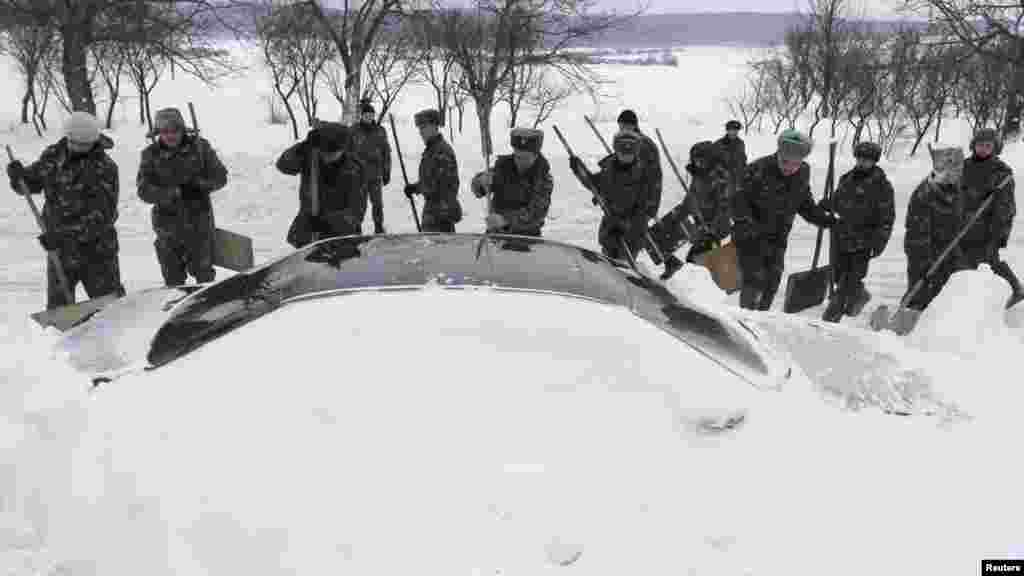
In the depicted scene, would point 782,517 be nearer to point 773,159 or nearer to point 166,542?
point 166,542

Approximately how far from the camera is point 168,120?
5.50 m

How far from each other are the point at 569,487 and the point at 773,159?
439 cm

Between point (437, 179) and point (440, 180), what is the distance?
0.03 metres

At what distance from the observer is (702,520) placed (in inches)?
89.2

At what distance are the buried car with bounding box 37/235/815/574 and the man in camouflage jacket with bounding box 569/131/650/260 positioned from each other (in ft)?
11.9

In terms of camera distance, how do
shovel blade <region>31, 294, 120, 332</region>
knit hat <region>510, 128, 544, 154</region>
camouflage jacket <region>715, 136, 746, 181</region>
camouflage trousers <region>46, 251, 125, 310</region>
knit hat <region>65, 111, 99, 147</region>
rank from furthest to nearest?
1. camouflage jacket <region>715, 136, 746, 181</region>
2. knit hat <region>510, 128, 544, 154</region>
3. camouflage trousers <region>46, 251, 125, 310</region>
4. knit hat <region>65, 111, 99, 147</region>
5. shovel blade <region>31, 294, 120, 332</region>

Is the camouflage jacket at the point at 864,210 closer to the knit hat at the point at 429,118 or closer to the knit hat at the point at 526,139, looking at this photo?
the knit hat at the point at 526,139

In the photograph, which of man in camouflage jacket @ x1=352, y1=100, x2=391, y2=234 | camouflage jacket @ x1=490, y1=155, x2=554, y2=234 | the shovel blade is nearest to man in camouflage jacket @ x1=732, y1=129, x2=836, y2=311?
camouflage jacket @ x1=490, y1=155, x2=554, y2=234

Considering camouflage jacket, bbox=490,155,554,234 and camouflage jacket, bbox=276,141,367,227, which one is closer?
camouflage jacket, bbox=276,141,367,227

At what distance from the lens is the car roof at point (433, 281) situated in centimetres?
289

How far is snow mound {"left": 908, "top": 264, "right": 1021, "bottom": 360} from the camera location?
460 centimetres

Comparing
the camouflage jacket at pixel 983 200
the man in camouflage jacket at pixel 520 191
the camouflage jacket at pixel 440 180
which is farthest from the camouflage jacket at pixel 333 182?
the camouflage jacket at pixel 983 200

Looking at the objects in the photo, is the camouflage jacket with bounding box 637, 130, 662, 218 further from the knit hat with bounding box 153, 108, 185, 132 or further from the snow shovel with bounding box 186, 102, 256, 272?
the knit hat with bounding box 153, 108, 185, 132

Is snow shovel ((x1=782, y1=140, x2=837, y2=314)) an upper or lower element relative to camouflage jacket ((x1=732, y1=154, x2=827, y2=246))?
lower
